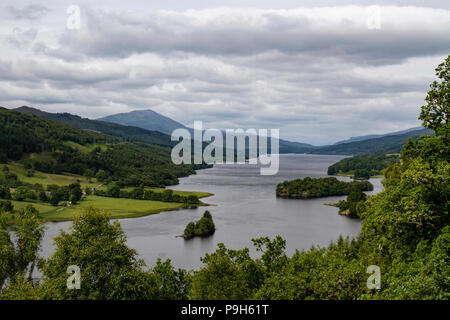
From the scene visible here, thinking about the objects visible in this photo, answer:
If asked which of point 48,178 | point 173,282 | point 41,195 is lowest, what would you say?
point 41,195

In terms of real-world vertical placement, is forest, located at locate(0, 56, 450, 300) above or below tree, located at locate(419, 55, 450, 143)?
below

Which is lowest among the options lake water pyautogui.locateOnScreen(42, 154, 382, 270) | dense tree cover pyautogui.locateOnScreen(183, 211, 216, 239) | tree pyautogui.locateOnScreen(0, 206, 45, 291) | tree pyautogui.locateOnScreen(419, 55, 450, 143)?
lake water pyautogui.locateOnScreen(42, 154, 382, 270)

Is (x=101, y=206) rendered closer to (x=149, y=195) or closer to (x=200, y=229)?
(x=149, y=195)

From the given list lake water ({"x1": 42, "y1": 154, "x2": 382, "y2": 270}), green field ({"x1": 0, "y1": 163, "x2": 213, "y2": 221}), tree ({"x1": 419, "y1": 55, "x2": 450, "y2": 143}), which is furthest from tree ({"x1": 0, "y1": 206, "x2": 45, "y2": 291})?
green field ({"x1": 0, "y1": 163, "x2": 213, "y2": 221})

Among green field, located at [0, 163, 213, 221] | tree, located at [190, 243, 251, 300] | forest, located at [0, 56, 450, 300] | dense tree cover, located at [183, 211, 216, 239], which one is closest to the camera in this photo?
forest, located at [0, 56, 450, 300]

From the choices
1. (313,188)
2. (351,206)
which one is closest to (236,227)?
(351,206)

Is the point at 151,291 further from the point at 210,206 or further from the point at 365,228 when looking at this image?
the point at 210,206

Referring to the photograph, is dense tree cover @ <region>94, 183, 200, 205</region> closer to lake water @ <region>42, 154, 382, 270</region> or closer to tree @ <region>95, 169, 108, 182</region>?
lake water @ <region>42, 154, 382, 270</region>

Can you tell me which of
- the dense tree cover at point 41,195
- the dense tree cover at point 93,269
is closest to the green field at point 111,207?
the dense tree cover at point 41,195

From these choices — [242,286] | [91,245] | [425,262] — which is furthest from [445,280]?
[91,245]
